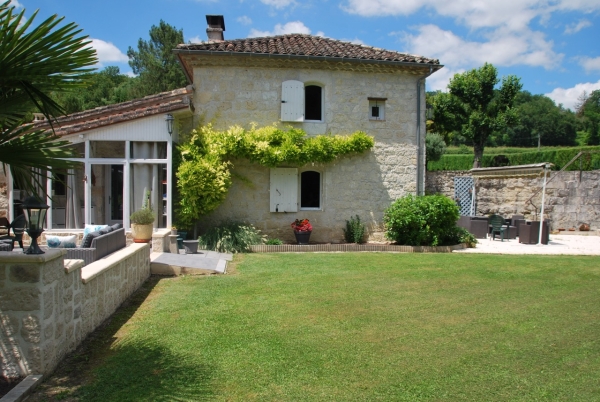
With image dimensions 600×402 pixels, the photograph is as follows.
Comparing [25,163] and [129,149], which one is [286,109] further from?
[25,163]

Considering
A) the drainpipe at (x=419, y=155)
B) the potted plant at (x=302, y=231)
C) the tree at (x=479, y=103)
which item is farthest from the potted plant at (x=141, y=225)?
the tree at (x=479, y=103)

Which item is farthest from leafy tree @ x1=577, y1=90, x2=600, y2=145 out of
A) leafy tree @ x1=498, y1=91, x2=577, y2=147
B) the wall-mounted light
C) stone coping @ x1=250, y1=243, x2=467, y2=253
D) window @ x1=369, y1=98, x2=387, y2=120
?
the wall-mounted light

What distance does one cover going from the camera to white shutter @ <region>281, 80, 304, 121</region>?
526 inches

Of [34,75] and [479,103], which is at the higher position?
[479,103]

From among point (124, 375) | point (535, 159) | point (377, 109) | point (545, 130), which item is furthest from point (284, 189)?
point (545, 130)

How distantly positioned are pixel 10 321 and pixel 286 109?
1031 centimetres

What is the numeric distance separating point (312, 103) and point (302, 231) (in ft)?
12.7

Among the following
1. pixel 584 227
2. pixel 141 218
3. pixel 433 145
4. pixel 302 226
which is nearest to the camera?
pixel 141 218

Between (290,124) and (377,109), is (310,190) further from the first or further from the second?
(377,109)

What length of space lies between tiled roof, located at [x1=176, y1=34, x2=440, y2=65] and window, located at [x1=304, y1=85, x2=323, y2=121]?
110cm

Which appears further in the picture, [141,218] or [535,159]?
[535,159]

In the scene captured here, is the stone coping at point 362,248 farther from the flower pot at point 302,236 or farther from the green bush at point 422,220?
the flower pot at point 302,236

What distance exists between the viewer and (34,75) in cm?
359

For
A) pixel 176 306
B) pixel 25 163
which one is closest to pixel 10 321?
pixel 25 163
